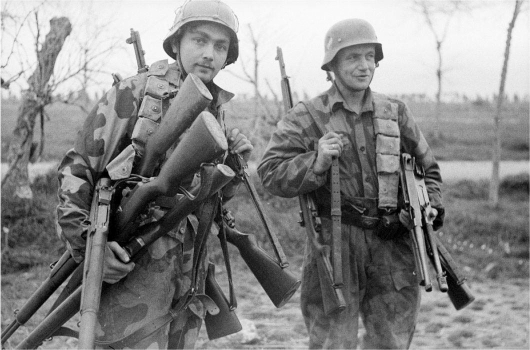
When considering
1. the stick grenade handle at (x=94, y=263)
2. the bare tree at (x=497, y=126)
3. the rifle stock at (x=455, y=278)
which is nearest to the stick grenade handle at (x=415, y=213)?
the rifle stock at (x=455, y=278)

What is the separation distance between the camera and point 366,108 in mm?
4488

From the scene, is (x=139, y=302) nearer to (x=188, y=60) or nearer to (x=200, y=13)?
(x=188, y=60)

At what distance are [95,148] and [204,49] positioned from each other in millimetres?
712

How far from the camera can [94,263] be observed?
2.94 m

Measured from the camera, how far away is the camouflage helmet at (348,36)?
14.8 ft

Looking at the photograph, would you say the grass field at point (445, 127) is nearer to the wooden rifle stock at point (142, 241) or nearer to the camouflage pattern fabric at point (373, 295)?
the camouflage pattern fabric at point (373, 295)

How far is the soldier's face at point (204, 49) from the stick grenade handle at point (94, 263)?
71 centimetres

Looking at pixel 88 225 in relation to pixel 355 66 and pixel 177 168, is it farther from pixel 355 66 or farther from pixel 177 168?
pixel 355 66

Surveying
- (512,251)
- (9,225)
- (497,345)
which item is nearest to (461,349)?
(497,345)

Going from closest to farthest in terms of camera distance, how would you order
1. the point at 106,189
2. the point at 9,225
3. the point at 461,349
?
the point at 106,189 → the point at 461,349 → the point at 9,225

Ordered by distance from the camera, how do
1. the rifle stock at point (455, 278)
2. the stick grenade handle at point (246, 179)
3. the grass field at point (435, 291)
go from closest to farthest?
the stick grenade handle at point (246, 179) < the rifle stock at point (455, 278) < the grass field at point (435, 291)

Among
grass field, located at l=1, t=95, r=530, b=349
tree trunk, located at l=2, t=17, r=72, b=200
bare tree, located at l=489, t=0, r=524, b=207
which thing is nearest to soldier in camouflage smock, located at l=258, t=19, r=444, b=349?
grass field, located at l=1, t=95, r=530, b=349

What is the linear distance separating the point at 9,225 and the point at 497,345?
5.37m

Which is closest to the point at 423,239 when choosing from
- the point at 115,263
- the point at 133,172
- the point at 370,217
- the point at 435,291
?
the point at 370,217
